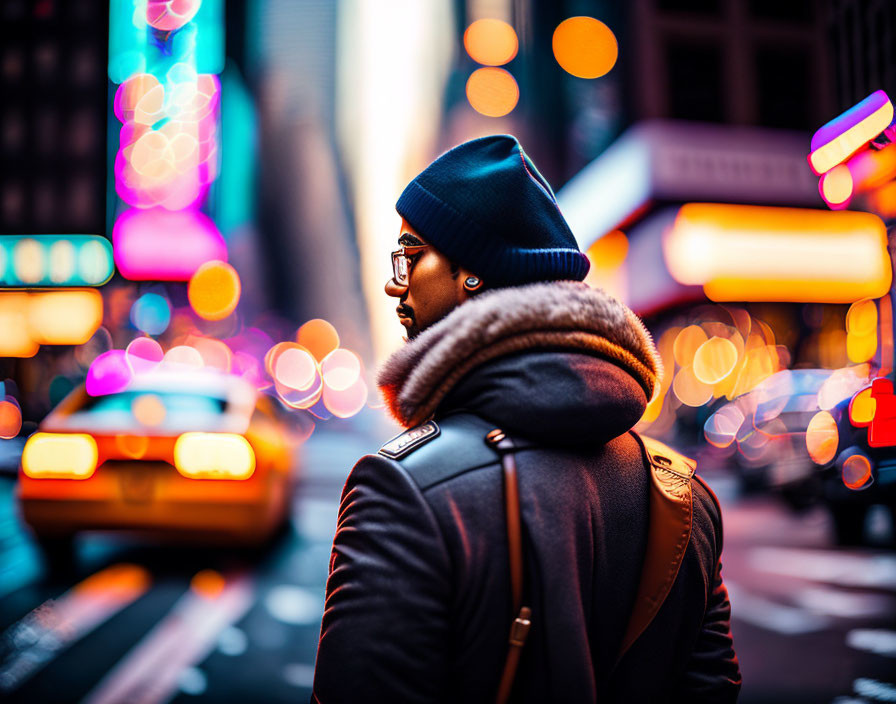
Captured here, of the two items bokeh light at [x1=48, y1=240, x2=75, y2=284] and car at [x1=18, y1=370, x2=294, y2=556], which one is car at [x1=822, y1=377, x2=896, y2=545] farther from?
car at [x1=18, y1=370, x2=294, y2=556]

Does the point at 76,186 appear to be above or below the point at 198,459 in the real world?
above

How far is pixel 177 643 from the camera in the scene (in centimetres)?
409

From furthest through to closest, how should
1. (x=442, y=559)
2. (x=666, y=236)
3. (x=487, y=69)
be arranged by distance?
(x=487, y=69), (x=666, y=236), (x=442, y=559)

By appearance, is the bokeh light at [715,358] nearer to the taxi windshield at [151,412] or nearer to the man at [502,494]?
the taxi windshield at [151,412]

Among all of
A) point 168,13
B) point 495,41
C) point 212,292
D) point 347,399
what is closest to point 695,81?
point 495,41

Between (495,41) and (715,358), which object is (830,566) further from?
(495,41)

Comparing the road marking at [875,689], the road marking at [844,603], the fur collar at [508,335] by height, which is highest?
the fur collar at [508,335]

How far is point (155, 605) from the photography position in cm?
481

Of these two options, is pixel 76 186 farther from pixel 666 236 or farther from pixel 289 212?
pixel 289 212

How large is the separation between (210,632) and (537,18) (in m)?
6.90

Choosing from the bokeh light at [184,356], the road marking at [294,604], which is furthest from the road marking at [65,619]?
the bokeh light at [184,356]

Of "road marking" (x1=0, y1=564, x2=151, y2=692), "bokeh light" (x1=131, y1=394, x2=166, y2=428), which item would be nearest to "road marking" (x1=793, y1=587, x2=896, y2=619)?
"road marking" (x1=0, y1=564, x2=151, y2=692)

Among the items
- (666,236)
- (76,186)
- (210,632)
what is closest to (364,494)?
(76,186)

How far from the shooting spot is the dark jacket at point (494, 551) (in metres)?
1.08
